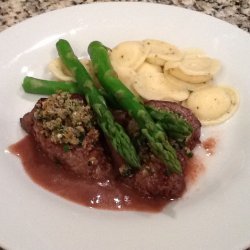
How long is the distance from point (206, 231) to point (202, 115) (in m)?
0.70

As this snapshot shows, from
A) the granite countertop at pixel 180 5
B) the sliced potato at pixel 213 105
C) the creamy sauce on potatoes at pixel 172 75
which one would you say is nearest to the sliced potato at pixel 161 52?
the creamy sauce on potatoes at pixel 172 75

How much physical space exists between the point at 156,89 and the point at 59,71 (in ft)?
1.63

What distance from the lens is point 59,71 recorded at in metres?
2.37

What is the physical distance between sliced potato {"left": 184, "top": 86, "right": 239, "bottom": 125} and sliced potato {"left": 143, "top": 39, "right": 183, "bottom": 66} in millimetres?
244

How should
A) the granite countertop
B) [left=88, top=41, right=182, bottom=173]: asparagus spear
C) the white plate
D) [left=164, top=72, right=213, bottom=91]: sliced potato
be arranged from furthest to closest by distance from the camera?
A: the granite countertop < [left=164, top=72, right=213, bottom=91]: sliced potato < [left=88, top=41, right=182, bottom=173]: asparagus spear < the white plate

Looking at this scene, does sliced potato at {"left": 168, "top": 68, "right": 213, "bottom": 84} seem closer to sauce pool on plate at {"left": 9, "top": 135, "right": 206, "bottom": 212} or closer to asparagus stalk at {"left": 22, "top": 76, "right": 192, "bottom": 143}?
asparagus stalk at {"left": 22, "top": 76, "right": 192, "bottom": 143}

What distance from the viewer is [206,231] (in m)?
1.65

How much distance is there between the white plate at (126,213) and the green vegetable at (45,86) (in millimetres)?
50

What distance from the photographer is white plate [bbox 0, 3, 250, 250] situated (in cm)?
164

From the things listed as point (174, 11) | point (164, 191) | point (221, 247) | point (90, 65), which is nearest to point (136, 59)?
point (90, 65)

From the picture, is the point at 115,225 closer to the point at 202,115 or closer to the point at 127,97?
the point at 127,97

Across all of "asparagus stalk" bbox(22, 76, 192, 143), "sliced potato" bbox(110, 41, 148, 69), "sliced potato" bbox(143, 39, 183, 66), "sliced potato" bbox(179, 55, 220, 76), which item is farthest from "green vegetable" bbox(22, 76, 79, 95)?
"sliced potato" bbox(179, 55, 220, 76)

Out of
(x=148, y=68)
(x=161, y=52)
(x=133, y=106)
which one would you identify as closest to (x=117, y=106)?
(x=133, y=106)

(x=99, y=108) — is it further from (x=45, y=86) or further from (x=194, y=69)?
(x=194, y=69)
